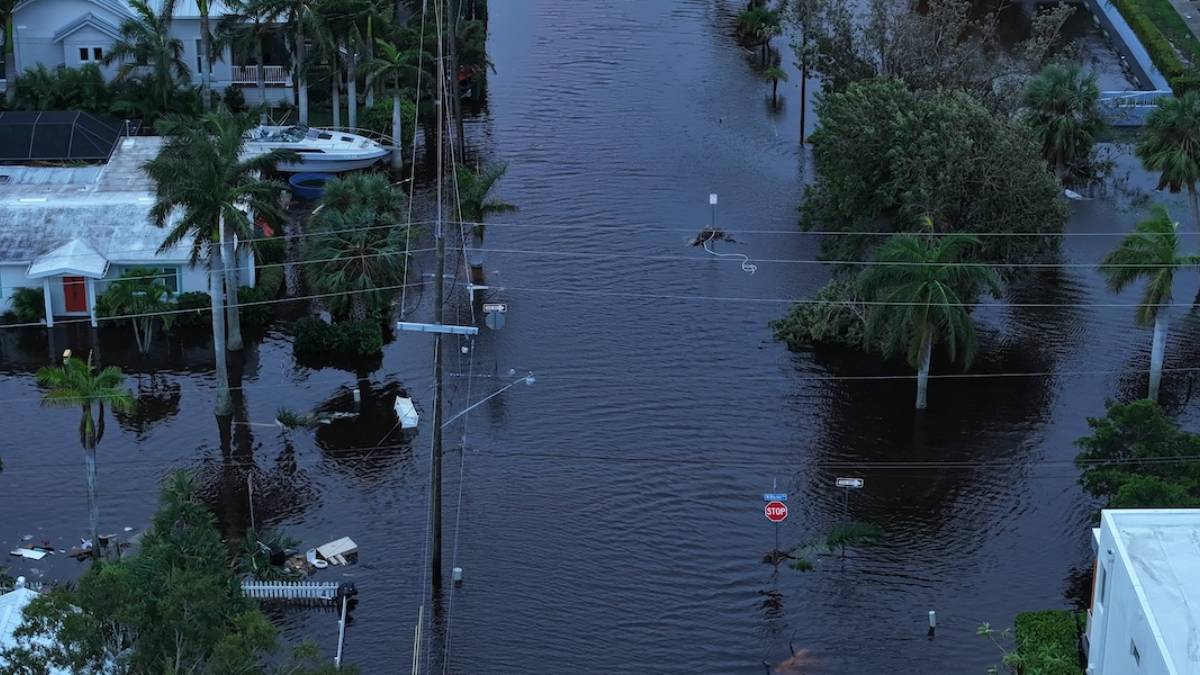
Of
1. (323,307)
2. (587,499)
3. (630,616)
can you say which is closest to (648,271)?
(323,307)

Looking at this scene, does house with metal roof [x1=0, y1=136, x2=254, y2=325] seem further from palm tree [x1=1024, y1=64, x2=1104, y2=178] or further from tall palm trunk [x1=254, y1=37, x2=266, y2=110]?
palm tree [x1=1024, y1=64, x2=1104, y2=178]

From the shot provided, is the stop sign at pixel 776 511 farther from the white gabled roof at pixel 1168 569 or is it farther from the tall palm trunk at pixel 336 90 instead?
the tall palm trunk at pixel 336 90

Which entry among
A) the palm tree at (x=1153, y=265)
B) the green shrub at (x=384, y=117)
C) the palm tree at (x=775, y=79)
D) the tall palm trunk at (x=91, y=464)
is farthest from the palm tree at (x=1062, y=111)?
the tall palm trunk at (x=91, y=464)

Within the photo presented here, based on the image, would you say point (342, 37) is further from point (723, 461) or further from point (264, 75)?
point (723, 461)

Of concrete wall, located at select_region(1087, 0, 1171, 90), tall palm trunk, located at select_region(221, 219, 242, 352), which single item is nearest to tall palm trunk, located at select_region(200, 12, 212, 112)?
tall palm trunk, located at select_region(221, 219, 242, 352)

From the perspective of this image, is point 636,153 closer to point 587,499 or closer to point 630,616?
point 587,499

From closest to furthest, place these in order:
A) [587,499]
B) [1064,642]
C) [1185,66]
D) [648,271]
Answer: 1. [1064,642]
2. [587,499]
3. [648,271]
4. [1185,66]

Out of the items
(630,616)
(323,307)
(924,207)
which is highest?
(924,207)
